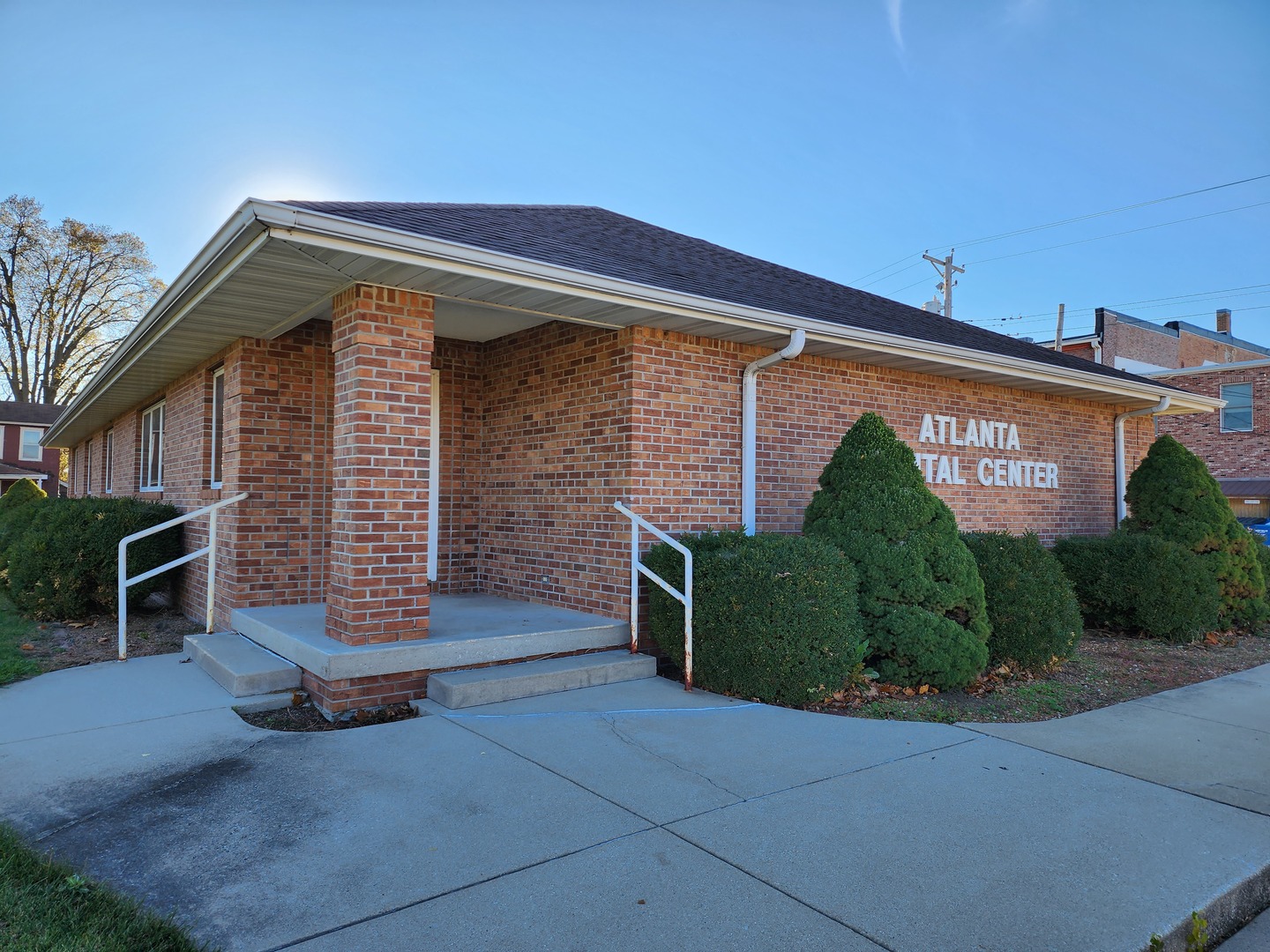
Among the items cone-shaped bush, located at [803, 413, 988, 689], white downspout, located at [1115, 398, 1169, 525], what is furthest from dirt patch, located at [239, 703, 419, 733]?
white downspout, located at [1115, 398, 1169, 525]

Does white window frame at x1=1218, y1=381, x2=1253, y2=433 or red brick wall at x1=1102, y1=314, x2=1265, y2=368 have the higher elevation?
red brick wall at x1=1102, y1=314, x2=1265, y2=368

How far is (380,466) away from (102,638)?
178 inches

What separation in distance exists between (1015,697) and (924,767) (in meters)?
2.12

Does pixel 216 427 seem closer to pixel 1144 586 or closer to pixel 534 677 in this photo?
pixel 534 677

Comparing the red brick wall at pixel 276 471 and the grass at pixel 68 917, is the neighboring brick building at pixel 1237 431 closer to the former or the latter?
the red brick wall at pixel 276 471

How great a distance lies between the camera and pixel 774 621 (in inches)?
201

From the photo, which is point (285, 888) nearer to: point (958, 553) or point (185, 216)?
point (958, 553)

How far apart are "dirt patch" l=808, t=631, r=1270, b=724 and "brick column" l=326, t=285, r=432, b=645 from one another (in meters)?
2.96

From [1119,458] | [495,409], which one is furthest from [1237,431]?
[495,409]

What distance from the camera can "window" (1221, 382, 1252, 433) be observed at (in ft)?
77.7

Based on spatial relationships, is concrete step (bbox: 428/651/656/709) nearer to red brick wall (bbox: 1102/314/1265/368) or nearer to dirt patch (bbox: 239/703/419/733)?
dirt patch (bbox: 239/703/419/733)

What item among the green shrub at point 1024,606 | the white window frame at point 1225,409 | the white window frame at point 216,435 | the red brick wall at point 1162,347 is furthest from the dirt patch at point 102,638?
the red brick wall at point 1162,347

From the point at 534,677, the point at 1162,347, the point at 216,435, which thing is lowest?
the point at 534,677

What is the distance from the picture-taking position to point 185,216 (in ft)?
47.5
